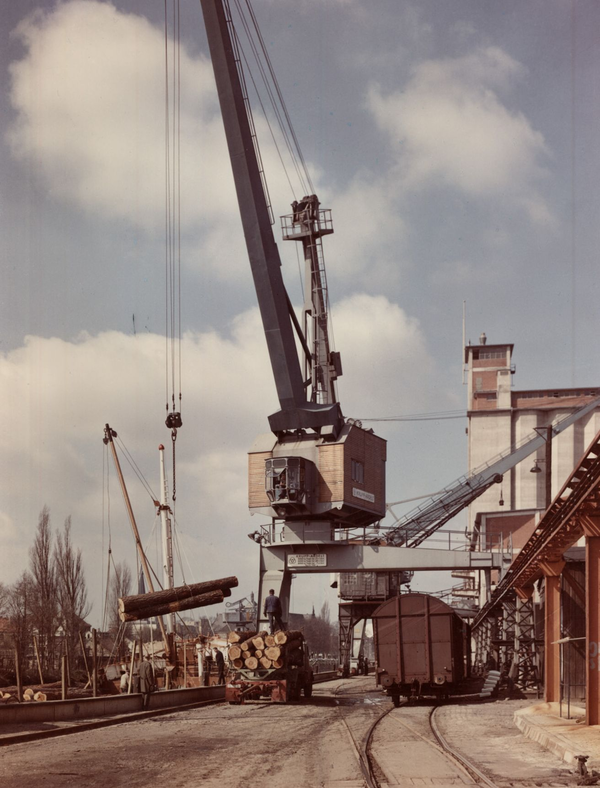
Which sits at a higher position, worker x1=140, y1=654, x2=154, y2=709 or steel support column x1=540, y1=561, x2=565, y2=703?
steel support column x1=540, y1=561, x2=565, y2=703

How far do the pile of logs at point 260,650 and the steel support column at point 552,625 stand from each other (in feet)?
20.0

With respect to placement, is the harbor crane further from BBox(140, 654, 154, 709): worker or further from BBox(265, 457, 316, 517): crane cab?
BBox(140, 654, 154, 709): worker

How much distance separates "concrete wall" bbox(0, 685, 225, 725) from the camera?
17.0m

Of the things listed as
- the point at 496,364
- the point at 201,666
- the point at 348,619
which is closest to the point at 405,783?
the point at 201,666

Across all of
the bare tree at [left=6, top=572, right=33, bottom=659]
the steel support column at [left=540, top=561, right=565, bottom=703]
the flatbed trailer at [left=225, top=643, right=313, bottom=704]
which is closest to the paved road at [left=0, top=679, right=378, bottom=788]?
the flatbed trailer at [left=225, top=643, right=313, bottom=704]

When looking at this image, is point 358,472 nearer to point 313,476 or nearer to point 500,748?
point 313,476

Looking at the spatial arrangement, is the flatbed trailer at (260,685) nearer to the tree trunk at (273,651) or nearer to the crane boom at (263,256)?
the tree trunk at (273,651)

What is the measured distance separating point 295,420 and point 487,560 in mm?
8877

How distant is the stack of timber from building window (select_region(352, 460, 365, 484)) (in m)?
9.00

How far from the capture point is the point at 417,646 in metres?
22.8

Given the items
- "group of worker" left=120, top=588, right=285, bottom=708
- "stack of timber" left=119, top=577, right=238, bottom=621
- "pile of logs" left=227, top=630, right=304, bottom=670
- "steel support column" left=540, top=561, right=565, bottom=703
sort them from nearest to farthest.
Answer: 1. "steel support column" left=540, top=561, right=565, bottom=703
2. "group of worker" left=120, top=588, right=285, bottom=708
3. "pile of logs" left=227, top=630, right=304, bottom=670
4. "stack of timber" left=119, top=577, right=238, bottom=621

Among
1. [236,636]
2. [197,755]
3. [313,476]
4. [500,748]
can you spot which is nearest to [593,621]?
[500,748]

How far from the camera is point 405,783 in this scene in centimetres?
987

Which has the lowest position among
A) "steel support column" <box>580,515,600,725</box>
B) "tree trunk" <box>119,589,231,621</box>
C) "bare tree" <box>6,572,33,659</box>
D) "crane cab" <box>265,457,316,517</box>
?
"bare tree" <box>6,572,33,659</box>
